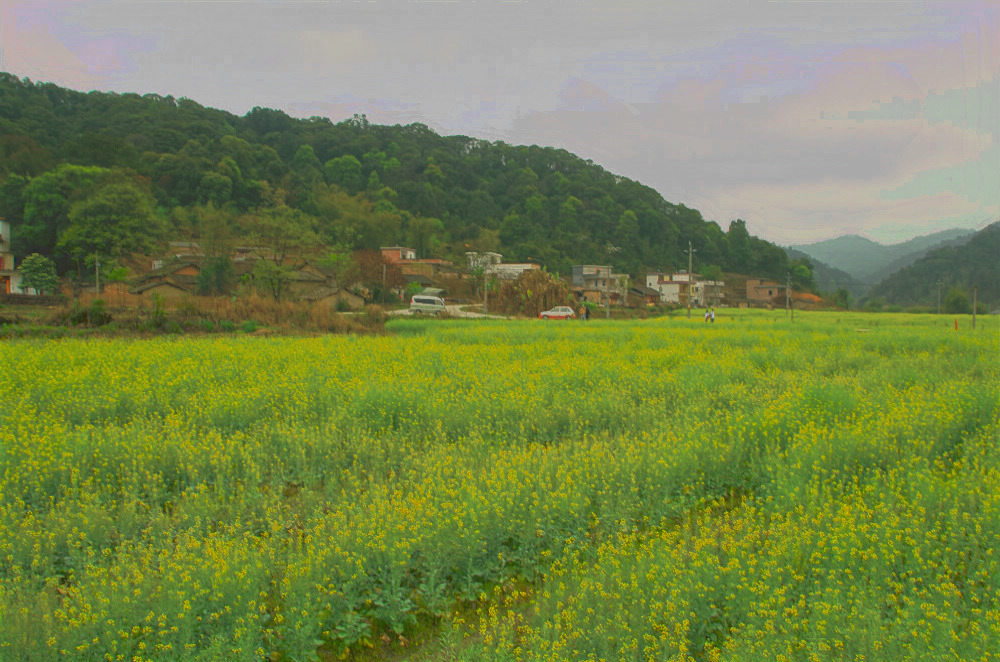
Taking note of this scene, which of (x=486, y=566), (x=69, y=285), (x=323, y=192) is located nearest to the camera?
(x=486, y=566)

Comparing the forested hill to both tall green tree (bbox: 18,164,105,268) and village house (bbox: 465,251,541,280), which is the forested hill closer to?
tall green tree (bbox: 18,164,105,268)

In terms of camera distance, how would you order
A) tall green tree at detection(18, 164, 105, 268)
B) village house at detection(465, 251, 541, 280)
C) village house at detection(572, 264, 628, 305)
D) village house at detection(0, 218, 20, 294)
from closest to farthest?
village house at detection(0, 218, 20, 294) < tall green tree at detection(18, 164, 105, 268) < village house at detection(465, 251, 541, 280) < village house at detection(572, 264, 628, 305)

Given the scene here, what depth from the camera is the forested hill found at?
47562 millimetres

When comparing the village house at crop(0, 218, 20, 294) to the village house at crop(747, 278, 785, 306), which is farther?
the village house at crop(747, 278, 785, 306)

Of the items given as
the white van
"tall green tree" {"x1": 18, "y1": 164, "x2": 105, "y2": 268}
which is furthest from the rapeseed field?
→ "tall green tree" {"x1": 18, "y1": 164, "x2": 105, "y2": 268}

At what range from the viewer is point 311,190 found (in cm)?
7562

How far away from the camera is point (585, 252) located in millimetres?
90688

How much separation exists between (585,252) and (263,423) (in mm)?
85040

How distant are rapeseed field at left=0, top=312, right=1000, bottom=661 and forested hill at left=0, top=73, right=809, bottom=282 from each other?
39.9m

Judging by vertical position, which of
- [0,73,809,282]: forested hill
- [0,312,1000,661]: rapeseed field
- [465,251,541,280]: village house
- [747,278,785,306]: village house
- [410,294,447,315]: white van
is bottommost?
[0,312,1000,661]: rapeseed field

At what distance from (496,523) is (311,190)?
7735 centimetres

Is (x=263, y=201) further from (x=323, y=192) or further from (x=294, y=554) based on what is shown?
(x=294, y=554)

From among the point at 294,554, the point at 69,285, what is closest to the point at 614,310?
the point at 69,285

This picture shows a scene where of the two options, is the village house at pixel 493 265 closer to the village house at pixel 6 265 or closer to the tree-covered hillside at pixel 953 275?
the village house at pixel 6 265
